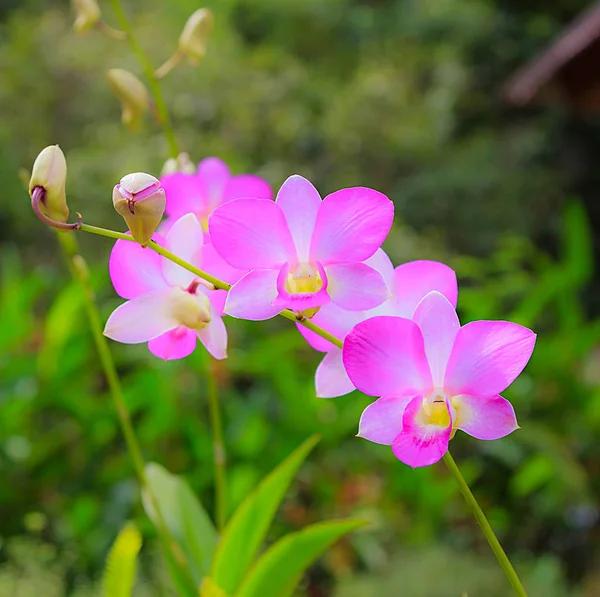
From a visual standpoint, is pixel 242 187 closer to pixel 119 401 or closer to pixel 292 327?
pixel 119 401

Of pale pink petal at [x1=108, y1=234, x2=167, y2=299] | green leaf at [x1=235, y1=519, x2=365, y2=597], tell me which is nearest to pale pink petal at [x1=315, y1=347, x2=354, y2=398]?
pale pink petal at [x1=108, y1=234, x2=167, y2=299]

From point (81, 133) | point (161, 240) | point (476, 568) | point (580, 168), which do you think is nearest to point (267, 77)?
point (81, 133)

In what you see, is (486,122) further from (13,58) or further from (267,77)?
(13,58)

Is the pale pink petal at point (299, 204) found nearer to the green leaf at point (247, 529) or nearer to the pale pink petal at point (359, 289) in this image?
the pale pink petal at point (359, 289)

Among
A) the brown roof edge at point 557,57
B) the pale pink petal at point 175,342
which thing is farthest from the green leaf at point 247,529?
the brown roof edge at point 557,57

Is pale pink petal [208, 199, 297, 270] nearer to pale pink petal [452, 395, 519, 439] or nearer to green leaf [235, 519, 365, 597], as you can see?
pale pink petal [452, 395, 519, 439]
